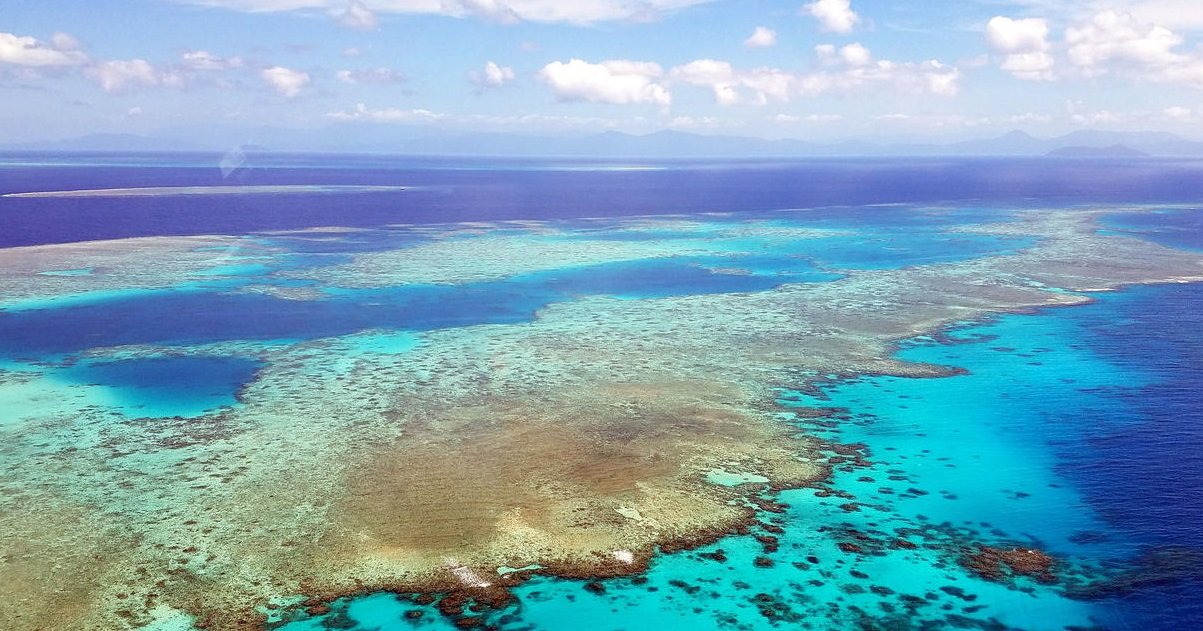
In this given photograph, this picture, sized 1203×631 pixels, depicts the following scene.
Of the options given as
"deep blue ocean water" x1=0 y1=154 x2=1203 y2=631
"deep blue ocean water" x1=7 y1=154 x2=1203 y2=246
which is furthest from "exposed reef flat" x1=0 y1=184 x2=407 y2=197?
"deep blue ocean water" x1=0 y1=154 x2=1203 y2=631

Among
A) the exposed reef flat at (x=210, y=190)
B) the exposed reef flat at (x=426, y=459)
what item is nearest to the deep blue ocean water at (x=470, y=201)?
the exposed reef flat at (x=210, y=190)

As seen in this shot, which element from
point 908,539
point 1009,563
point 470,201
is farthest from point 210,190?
point 1009,563

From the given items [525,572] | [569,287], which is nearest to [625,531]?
[525,572]

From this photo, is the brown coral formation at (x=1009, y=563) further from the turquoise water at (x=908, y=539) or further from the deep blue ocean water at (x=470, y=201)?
the deep blue ocean water at (x=470, y=201)

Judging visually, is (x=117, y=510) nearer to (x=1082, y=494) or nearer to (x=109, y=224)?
(x=1082, y=494)

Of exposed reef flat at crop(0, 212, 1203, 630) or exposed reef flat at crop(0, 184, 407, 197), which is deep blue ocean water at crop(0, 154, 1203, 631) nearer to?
exposed reef flat at crop(0, 212, 1203, 630)

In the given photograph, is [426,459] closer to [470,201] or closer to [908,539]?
[908,539]

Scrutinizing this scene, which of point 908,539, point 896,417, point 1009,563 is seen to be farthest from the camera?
point 896,417
